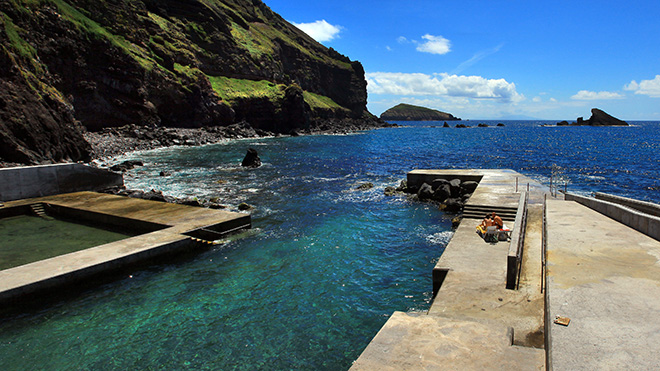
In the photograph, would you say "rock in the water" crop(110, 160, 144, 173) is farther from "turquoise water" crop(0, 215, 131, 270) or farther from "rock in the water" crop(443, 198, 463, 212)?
"rock in the water" crop(443, 198, 463, 212)

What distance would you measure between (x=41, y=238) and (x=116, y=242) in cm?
476

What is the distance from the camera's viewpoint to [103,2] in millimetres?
73125

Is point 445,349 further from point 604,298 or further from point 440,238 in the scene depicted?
point 440,238

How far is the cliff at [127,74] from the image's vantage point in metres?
30.4

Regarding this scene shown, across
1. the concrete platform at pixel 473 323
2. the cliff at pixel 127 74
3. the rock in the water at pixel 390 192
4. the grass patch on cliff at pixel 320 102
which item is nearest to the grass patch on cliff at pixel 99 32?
the cliff at pixel 127 74

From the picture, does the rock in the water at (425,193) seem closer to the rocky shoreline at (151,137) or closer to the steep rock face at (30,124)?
the steep rock face at (30,124)

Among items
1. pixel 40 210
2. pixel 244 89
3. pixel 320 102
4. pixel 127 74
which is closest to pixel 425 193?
pixel 40 210

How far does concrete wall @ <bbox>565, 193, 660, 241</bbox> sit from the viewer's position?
→ 456 inches

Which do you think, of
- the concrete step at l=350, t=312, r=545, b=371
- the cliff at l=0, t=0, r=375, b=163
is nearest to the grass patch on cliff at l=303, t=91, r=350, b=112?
the cliff at l=0, t=0, r=375, b=163

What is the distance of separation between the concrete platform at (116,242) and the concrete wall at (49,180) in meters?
0.62

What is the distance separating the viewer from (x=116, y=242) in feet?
47.5

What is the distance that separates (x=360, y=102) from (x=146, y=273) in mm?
181273

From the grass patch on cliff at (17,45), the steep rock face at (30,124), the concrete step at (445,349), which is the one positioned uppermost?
the grass patch on cliff at (17,45)

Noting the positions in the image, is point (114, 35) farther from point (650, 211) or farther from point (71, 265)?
point (650, 211)
